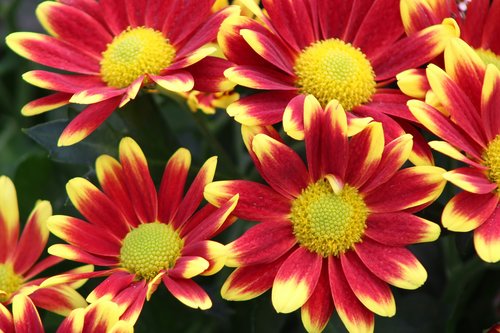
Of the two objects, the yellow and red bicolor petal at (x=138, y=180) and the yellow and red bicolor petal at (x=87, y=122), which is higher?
the yellow and red bicolor petal at (x=87, y=122)

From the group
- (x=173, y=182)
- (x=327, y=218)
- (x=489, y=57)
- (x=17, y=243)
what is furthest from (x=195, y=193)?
(x=489, y=57)

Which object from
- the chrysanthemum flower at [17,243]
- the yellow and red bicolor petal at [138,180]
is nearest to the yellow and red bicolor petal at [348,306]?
the yellow and red bicolor petal at [138,180]

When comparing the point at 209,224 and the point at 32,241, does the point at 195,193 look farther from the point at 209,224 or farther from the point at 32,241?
the point at 32,241

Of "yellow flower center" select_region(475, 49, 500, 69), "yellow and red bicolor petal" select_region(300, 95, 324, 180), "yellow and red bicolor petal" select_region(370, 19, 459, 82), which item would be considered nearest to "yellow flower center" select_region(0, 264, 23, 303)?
"yellow and red bicolor petal" select_region(300, 95, 324, 180)

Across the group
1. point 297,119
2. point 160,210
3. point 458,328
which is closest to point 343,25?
point 297,119

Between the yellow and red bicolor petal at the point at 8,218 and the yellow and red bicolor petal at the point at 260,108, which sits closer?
the yellow and red bicolor petal at the point at 260,108

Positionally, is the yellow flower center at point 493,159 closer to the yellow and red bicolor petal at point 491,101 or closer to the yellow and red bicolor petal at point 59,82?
the yellow and red bicolor petal at point 491,101
